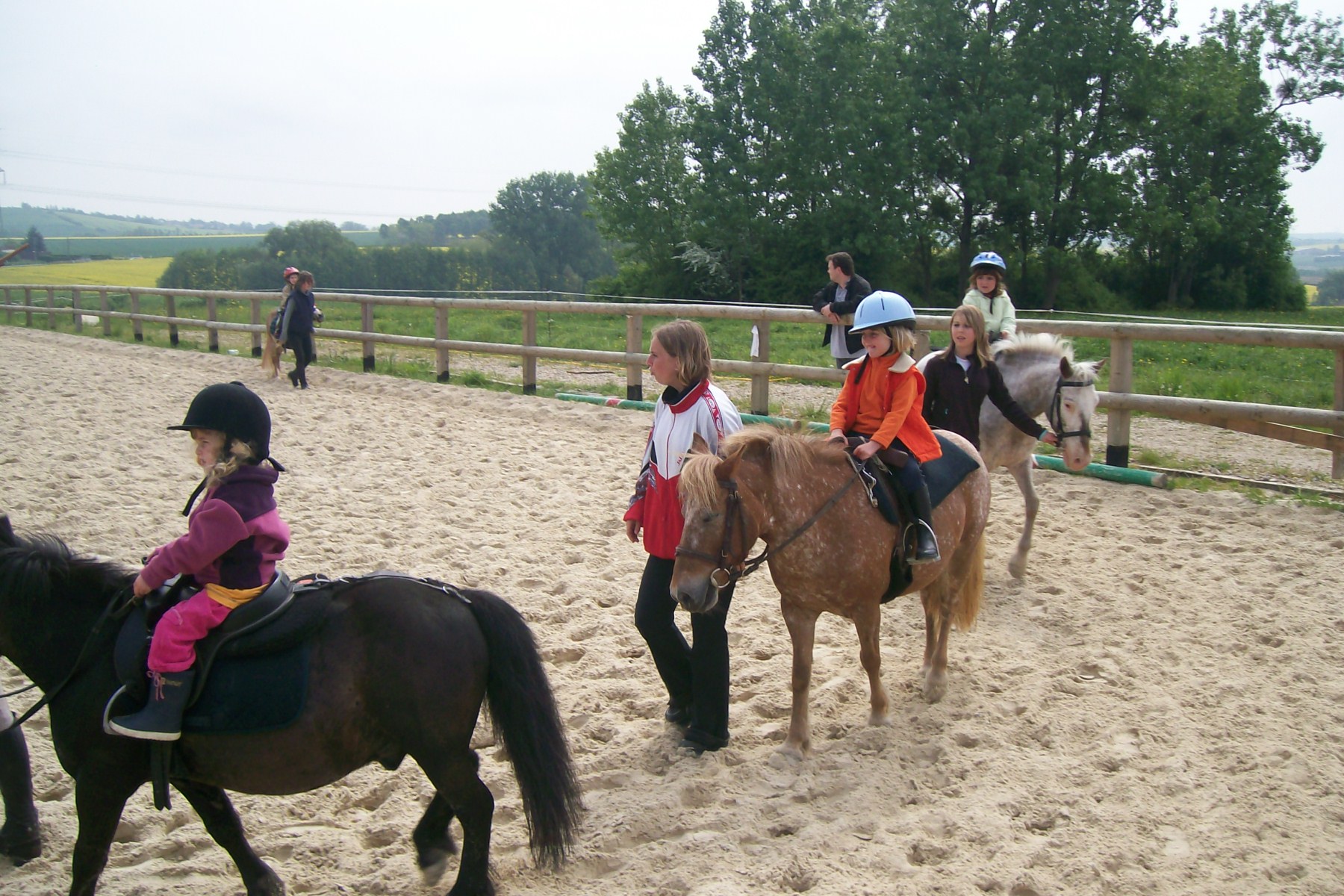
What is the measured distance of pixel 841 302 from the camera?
7742 millimetres

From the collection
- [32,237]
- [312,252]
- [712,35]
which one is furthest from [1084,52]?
[32,237]

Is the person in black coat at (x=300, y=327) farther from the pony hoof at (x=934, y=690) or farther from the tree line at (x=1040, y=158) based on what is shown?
the tree line at (x=1040, y=158)

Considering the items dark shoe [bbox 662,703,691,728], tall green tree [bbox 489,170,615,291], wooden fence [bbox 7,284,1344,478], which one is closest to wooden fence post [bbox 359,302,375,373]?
wooden fence [bbox 7,284,1344,478]

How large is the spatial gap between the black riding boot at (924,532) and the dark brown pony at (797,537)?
0.34 ft

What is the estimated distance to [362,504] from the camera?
6.73 meters

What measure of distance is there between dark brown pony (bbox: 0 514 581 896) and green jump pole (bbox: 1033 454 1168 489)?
5.23 metres

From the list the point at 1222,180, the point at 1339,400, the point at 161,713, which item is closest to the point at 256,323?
the point at 161,713

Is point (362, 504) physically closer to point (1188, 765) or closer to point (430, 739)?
point (430, 739)

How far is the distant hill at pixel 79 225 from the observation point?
91000 mm

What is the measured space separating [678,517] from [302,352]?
10250 mm

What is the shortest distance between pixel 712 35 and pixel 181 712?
3808cm

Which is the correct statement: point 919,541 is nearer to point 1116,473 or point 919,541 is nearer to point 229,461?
point 229,461

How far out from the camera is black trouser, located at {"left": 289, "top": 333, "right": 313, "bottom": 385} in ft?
39.8

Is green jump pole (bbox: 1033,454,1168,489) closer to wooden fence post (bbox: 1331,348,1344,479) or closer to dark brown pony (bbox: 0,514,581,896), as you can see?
wooden fence post (bbox: 1331,348,1344,479)
